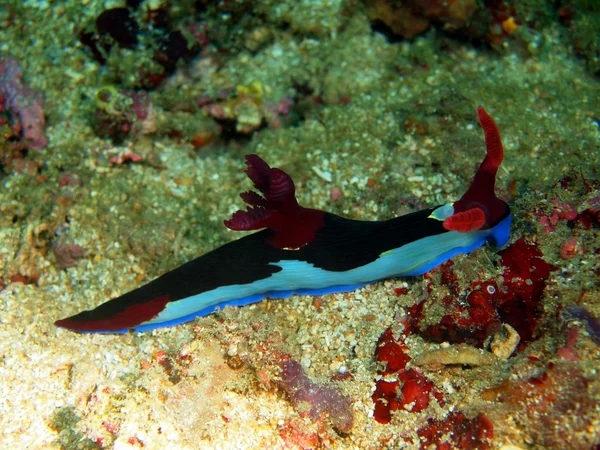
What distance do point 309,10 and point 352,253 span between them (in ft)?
9.52

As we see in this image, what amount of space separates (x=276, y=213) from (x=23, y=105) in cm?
293

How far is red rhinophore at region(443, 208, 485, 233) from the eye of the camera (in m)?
2.50

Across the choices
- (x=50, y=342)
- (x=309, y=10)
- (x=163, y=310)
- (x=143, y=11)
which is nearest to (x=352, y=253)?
(x=163, y=310)

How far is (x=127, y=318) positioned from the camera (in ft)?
10.3

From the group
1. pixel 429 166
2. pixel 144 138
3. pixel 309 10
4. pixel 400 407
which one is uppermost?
pixel 309 10

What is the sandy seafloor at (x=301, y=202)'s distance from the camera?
2.51 meters

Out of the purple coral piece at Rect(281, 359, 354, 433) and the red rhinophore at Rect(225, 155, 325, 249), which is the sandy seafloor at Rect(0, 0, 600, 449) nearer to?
the purple coral piece at Rect(281, 359, 354, 433)

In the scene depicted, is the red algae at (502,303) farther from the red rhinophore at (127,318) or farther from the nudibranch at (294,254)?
the red rhinophore at (127,318)

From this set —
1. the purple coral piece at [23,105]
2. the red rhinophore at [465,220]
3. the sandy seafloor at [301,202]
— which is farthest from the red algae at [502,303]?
the purple coral piece at [23,105]

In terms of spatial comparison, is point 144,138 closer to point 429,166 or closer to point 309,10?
point 309,10

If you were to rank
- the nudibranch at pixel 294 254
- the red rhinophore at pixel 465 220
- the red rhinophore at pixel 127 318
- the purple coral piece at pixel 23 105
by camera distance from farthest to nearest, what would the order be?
the purple coral piece at pixel 23 105, the red rhinophore at pixel 127 318, the nudibranch at pixel 294 254, the red rhinophore at pixel 465 220

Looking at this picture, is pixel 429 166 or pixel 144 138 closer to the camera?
pixel 429 166

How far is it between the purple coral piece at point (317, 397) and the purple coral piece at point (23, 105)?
315cm

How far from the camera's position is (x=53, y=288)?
3545 millimetres
